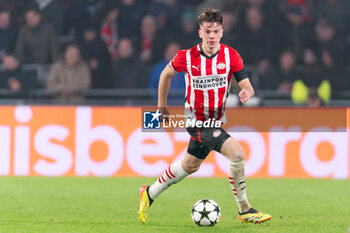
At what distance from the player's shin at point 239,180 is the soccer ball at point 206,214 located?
0.28 metres

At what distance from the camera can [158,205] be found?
24.8 feet

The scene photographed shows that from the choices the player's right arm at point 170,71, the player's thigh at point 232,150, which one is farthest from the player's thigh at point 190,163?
the player's right arm at point 170,71

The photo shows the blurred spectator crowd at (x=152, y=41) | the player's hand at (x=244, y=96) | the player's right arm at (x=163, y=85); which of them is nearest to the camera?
the player's hand at (x=244, y=96)

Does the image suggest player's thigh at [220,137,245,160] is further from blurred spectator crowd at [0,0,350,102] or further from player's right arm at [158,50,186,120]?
blurred spectator crowd at [0,0,350,102]

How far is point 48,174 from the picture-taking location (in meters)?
10.3

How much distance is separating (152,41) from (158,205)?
5.63m

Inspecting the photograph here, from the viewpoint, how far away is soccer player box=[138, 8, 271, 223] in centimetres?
605

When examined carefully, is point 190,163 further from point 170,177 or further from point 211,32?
point 211,32

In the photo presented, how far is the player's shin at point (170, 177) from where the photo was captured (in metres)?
6.30

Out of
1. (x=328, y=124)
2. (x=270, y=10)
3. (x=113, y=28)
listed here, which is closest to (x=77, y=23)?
(x=113, y=28)

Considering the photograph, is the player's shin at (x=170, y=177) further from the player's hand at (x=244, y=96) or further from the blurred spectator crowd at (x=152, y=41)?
the blurred spectator crowd at (x=152, y=41)

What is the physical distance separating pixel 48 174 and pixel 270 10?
17.5ft

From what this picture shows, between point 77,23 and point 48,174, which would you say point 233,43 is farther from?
point 48,174

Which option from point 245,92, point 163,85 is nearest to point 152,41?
point 163,85
